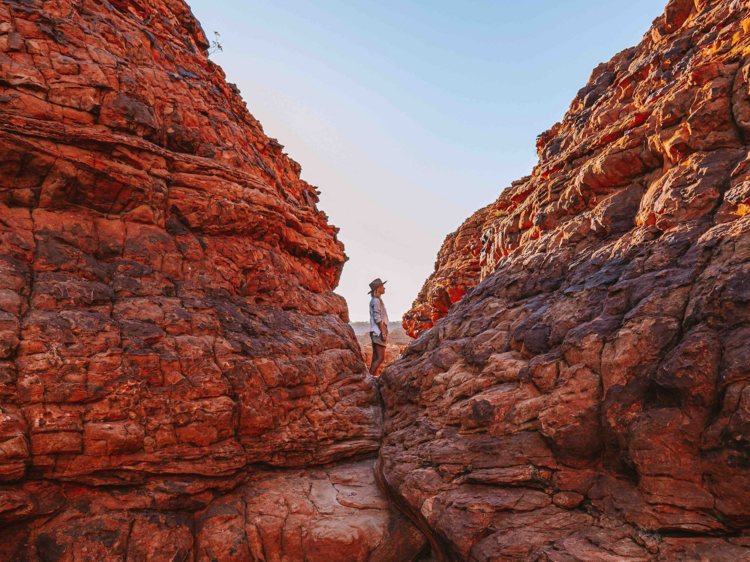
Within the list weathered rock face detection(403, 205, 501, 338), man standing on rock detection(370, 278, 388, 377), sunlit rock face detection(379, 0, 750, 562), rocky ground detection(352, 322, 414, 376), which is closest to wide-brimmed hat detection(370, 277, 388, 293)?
man standing on rock detection(370, 278, 388, 377)

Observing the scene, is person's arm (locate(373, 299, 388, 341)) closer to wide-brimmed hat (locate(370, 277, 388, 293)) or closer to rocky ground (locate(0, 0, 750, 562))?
wide-brimmed hat (locate(370, 277, 388, 293))

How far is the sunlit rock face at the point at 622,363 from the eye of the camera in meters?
4.91

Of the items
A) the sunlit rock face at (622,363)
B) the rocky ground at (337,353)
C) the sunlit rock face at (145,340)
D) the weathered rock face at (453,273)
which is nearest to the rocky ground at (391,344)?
the weathered rock face at (453,273)

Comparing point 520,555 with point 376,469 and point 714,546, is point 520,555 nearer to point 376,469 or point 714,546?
point 714,546

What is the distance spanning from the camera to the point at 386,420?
10383 mm

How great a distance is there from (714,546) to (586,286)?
4347 mm

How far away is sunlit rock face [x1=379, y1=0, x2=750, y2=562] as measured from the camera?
4.91m

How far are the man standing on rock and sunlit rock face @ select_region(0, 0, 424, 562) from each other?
3.16m

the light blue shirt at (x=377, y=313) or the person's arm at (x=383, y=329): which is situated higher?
the light blue shirt at (x=377, y=313)

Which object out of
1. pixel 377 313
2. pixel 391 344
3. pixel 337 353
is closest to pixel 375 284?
pixel 377 313

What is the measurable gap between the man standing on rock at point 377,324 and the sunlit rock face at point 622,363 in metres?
4.22

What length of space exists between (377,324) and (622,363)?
31.4 feet

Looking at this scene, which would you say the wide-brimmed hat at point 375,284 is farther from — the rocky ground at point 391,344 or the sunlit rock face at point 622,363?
the sunlit rock face at point 622,363

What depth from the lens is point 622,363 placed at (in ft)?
19.2
